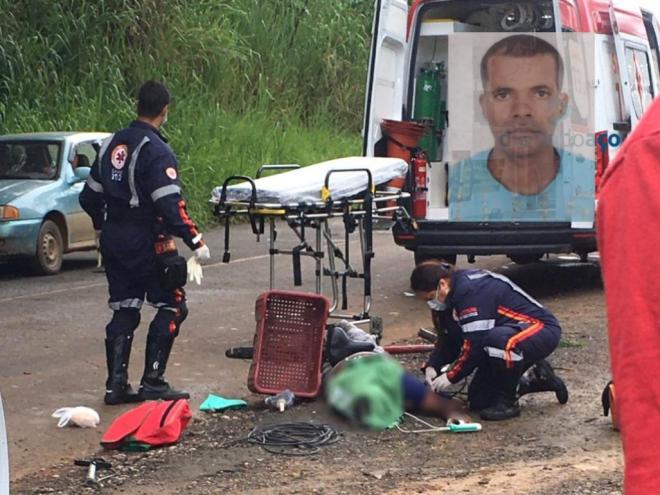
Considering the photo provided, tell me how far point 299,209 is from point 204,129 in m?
12.6

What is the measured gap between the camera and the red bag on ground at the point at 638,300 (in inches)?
64.9

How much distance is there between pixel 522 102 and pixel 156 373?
4.66 m

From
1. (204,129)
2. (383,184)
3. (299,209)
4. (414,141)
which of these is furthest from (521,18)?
(204,129)

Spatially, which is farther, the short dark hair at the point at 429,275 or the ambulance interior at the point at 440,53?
the ambulance interior at the point at 440,53

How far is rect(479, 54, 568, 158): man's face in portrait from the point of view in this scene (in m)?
11.0

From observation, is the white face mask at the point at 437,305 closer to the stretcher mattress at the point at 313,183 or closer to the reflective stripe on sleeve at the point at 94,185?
the stretcher mattress at the point at 313,183

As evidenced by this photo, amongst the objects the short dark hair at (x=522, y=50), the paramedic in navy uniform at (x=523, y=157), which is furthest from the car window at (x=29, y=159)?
the short dark hair at (x=522, y=50)

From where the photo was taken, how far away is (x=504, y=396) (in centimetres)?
727

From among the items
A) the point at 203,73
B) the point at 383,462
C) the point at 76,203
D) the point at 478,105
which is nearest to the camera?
the point at 383,462

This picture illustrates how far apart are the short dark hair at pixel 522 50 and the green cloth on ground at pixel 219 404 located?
4.62m

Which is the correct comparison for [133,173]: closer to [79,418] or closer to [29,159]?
[79,418]

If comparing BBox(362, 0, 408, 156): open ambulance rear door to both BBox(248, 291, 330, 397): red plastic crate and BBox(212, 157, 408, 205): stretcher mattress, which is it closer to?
BBox(212, 157, 408, 205): stretcher mattress

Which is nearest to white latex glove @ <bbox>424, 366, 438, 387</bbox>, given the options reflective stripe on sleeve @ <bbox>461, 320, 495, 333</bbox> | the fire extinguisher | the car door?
reflective stripe on sleeve @ <bbox>461, 320, 495, 333</bbox>

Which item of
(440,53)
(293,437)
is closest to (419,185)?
(440,53)
